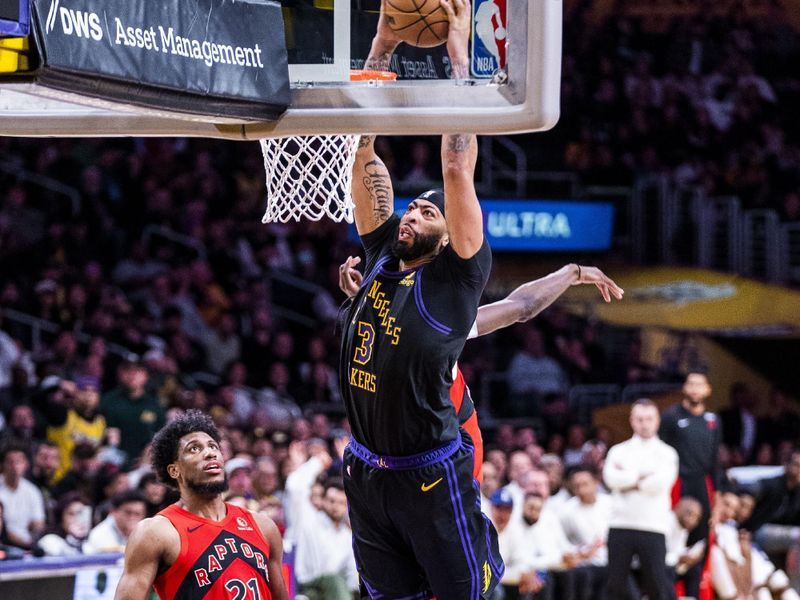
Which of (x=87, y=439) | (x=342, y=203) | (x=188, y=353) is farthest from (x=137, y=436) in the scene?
(x=342, y=203)

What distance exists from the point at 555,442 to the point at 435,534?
894 cm

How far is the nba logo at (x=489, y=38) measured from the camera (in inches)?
193

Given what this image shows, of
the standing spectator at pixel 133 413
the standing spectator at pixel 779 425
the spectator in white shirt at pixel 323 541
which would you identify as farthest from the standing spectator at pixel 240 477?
the standing spectator at pixel 779 425

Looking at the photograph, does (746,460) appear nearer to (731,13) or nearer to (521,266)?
(521,266)

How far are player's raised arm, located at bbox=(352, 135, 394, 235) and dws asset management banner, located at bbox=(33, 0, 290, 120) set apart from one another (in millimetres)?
606

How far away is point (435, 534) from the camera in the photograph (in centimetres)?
504

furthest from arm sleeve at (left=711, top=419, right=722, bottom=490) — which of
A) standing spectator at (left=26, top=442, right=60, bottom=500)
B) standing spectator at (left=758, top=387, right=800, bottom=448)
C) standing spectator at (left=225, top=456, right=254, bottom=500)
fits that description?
standing spectator at (left=26, top=442, right=60, bottom=500)

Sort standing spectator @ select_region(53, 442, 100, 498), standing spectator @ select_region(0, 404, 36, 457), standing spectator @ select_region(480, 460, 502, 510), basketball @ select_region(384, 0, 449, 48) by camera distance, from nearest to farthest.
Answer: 1. basketball @ select_region(384, 0, 449, 48)
2. standing spectator @ select_region(53, 442, 100, 498)
3. standing spectator @ select_region(480, 460, 502, 510)
4. standing spectator @ select_region(0, 404, 36, 457)

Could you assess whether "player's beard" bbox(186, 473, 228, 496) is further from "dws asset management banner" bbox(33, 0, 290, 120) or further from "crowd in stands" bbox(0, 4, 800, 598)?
"crowd in stands" bbox(0, 4, 800, 598)

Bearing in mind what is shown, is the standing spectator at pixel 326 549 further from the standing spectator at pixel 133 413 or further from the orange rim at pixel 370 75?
the orange rim at pixel 370 75

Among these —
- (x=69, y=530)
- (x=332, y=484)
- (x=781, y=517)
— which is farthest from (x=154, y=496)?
(x=781, y=517)

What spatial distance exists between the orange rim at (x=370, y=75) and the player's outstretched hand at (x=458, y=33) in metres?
0.22

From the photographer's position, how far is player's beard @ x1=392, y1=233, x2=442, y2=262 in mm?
5180

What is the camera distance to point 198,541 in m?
5.42
